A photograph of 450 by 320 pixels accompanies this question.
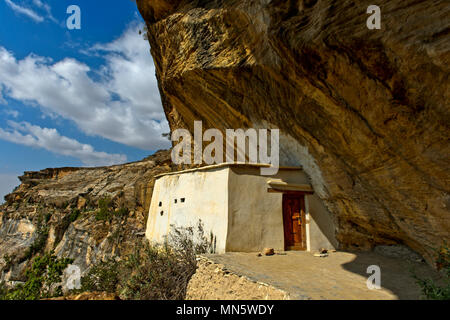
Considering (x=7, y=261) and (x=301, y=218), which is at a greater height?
(x=301, y=218)

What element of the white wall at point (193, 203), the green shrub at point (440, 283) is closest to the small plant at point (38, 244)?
the white wall at point (193, 203)

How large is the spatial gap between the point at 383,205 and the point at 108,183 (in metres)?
27.8

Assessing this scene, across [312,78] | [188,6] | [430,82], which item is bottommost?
[430,82]

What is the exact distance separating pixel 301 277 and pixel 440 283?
2.30m

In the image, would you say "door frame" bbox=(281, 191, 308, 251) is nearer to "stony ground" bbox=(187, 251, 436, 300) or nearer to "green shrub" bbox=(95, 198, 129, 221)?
"stony ground" bbox=(187, 251, 436, 300)

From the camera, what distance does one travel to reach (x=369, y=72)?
3904 mm

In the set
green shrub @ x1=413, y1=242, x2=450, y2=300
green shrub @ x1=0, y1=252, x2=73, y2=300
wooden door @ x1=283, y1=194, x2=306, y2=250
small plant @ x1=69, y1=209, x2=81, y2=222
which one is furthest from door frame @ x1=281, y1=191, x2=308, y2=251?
small plant @ x1=69, y1=209, x2=81, y2=222

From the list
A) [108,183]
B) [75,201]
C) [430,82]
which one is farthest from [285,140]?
[75,201]

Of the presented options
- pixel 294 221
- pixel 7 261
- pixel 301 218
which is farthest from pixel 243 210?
pixel 7 261

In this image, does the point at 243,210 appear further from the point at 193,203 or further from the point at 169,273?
the point at 169,273

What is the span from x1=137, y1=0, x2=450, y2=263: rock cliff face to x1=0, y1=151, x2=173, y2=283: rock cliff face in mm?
12289

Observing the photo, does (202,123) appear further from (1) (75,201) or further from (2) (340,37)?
(1) (75,201)

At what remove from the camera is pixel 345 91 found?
4.41 metres
